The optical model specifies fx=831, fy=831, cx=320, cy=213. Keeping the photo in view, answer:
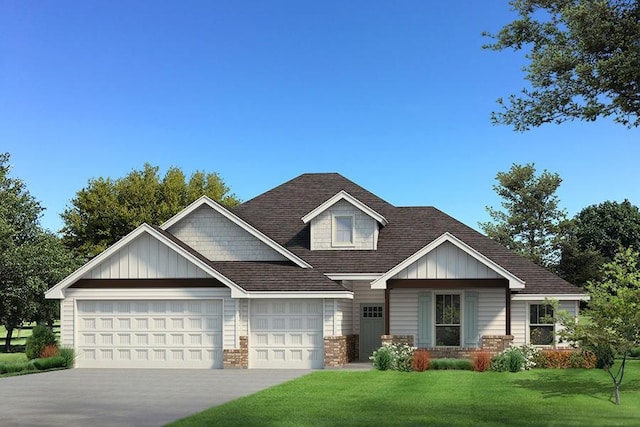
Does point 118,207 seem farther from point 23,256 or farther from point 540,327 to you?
point 540,327

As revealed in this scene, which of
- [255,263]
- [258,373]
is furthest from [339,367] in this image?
[255,263]

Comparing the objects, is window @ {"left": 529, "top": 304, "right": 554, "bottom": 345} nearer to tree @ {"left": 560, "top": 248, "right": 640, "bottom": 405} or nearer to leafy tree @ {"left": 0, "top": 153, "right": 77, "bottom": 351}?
tree @ {"left": 560, "top": 248, "right": 640, "bottom": 405}

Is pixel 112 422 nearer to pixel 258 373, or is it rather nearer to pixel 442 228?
pixel 258 373

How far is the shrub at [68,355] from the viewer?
101ft

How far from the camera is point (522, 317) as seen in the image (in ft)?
108

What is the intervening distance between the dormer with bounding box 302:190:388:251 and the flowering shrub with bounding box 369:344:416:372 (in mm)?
6033

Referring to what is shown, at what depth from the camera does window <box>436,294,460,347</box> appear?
103 ft

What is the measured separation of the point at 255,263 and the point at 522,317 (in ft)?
35.3

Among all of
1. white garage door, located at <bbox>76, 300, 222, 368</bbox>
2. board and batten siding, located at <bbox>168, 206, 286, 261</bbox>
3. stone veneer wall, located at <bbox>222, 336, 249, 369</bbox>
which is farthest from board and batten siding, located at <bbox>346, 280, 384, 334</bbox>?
white garage door, located at <bbox>76, 300, 222, 368</bbox>

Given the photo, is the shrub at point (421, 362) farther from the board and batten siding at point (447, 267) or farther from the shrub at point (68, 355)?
the shrub at point (68, 355)

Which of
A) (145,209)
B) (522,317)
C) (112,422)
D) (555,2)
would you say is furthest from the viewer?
(145,209)

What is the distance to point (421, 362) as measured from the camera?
93.3ft

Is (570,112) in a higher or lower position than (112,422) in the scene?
higher

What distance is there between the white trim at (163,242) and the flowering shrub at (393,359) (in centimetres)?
526
